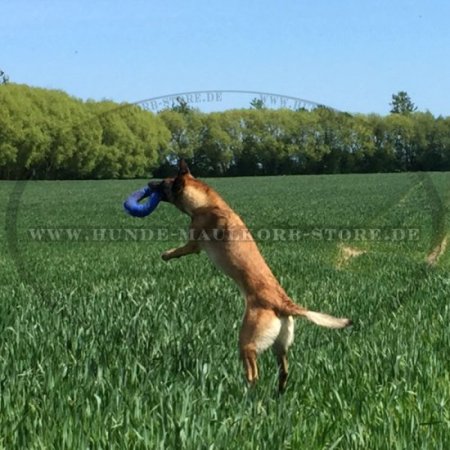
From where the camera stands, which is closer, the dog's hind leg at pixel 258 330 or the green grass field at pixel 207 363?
the green grass field at pixel 207 363

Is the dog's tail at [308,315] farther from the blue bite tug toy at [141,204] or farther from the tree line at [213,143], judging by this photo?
the tree line at [213,143]

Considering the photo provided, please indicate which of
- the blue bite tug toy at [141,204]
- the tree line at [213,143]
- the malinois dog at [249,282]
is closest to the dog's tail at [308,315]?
Answer: the malinois dog at [249,282]

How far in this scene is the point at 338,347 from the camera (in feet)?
18.1

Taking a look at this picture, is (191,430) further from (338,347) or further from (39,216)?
(39,216)

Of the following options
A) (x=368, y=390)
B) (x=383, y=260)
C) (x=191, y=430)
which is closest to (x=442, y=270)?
(x=383, y=260)

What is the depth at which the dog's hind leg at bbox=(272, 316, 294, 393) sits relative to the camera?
168 inches

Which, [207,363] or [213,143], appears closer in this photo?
A: [207,363]

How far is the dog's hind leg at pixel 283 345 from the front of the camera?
4255 millimetres

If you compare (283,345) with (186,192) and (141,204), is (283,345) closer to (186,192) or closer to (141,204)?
(186,192)

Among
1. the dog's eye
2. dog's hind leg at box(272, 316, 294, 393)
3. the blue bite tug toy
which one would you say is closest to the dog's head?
the dog's eye

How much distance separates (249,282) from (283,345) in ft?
1.44

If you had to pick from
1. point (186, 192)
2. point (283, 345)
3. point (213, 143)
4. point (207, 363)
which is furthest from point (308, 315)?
point (213, 143)

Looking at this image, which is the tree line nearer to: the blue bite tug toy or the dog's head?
the blue bite tug toy

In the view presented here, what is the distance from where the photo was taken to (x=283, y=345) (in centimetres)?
436
